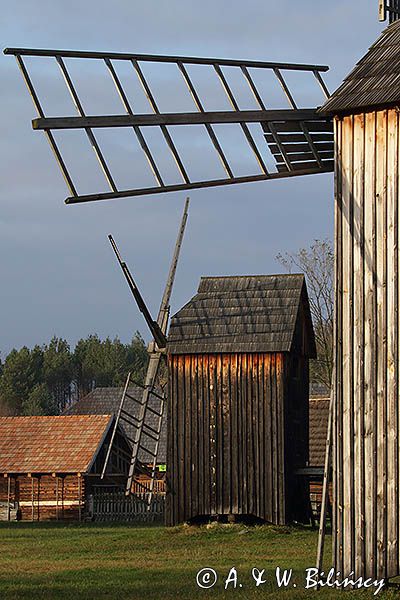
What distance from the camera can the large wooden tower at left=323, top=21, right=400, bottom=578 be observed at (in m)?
14.8

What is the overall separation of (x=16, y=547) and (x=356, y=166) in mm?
13252

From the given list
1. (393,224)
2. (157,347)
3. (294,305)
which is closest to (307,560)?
(393,224)

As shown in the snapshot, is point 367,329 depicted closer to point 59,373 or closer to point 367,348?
point 367,348

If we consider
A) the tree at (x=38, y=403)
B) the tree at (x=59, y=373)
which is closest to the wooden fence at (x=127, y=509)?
the tree at (x=38, y=403)

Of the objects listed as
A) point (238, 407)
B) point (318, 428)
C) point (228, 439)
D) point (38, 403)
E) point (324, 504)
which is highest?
point (38, 403)

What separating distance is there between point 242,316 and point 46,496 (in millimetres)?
13855

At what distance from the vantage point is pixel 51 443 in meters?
39.8

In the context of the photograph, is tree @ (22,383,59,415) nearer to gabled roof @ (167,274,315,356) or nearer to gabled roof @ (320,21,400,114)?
gabled roof @ (167,274,315,356)

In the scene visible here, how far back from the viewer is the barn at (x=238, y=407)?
91.0 feet

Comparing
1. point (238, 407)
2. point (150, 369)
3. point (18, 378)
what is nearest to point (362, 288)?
point (238, 407)

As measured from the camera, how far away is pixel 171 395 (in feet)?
93.9

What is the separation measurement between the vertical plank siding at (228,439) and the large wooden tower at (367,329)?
1256cm

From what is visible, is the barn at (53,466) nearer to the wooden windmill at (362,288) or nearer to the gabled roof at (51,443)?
the gabled roof at (51,443)

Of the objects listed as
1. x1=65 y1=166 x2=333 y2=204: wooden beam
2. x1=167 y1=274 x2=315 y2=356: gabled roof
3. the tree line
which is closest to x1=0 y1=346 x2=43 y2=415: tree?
the tree line
